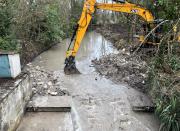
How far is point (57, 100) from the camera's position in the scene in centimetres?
576

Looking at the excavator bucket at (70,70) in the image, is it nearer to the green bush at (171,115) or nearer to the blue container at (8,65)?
the blue container at (8,65)

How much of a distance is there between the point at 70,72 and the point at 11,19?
9.33 ft

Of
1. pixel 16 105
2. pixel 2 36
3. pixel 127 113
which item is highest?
pixel 2 36

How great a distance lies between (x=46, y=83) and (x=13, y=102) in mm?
2610

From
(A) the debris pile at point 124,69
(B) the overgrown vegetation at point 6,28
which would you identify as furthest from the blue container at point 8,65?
(A) the debris pile at point 124,69

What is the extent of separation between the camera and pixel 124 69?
324 inches

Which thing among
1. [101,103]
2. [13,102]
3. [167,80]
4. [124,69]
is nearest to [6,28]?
[124,69]

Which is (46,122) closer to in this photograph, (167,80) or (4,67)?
(4,67)

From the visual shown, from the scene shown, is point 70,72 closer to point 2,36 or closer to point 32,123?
point 2,36

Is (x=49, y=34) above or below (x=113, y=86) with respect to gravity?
above

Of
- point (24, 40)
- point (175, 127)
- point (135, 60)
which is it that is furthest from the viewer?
point (24, 40)

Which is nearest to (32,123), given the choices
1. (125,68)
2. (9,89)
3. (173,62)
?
(9,89)

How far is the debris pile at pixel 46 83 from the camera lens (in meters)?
6.38

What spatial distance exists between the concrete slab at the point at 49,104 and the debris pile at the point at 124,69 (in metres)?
2.33
